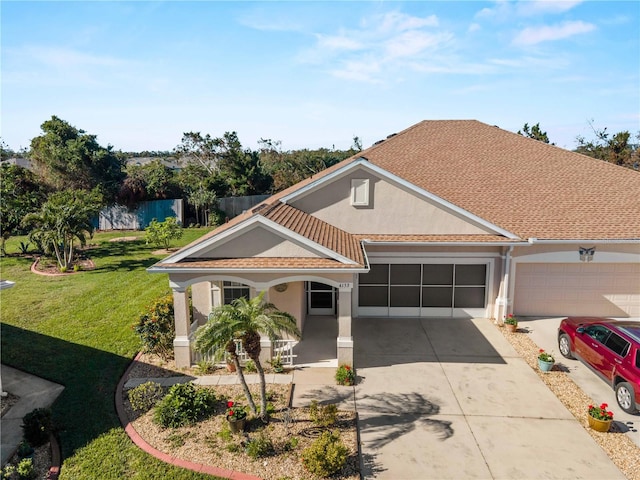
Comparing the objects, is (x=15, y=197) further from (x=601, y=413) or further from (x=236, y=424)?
(x=601, y=413)

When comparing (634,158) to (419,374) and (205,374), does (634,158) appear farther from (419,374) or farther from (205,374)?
(205,374)

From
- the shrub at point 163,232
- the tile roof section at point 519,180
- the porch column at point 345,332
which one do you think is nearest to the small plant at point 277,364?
the porch column at point 345,332

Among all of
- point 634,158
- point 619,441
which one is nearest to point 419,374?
point 619,441

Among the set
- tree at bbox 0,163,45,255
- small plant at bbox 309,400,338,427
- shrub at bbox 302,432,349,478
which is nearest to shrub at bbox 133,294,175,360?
small plant at bbox 309,400,338,427

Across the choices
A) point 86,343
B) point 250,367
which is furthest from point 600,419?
point 86,343

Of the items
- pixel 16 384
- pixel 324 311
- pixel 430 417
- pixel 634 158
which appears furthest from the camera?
pixel 634 158
